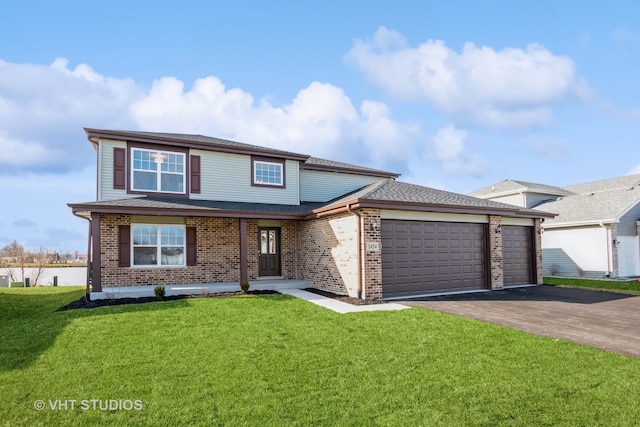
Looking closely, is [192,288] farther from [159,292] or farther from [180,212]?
[180,212]

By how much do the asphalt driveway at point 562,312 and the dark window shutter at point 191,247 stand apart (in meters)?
7.74

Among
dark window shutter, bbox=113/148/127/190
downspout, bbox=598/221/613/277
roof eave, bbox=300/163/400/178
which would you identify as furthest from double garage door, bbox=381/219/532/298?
dark window shutter, bbox=113/148/127/190

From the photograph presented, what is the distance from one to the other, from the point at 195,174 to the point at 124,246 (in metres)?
3.66

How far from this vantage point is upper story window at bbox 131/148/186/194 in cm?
1316

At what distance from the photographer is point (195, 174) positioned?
14000mm

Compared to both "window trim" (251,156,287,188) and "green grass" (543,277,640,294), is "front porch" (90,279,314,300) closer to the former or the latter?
"window trim" (251,156,287,188)

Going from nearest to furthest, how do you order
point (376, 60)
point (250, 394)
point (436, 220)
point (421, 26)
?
point (250, 394)
point (436, 220)
point (421, 26)
point (376, 60)

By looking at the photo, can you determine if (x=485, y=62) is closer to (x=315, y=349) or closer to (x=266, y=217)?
(x=266, y=217)

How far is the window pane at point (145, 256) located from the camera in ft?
41.6

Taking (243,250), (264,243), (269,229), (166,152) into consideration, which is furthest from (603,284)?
(166,152)

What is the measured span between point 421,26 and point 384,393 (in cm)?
1298

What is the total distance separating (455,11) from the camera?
40.9 ft

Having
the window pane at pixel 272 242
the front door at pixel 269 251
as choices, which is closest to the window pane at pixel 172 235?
the front door at pixel 269 251

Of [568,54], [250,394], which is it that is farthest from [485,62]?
[250,394]
